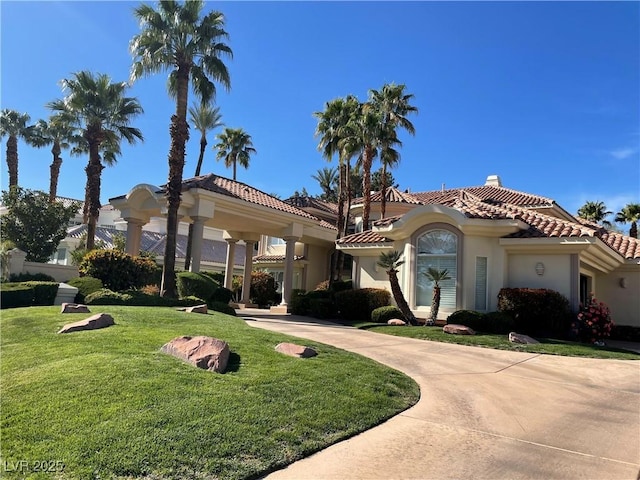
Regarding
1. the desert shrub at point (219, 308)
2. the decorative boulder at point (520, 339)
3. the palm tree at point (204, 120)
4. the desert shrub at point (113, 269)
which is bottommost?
the decorative boulder at point (520, 339)

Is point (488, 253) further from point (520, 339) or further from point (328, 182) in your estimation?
point (328, 182)

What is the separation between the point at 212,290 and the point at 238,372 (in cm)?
1292

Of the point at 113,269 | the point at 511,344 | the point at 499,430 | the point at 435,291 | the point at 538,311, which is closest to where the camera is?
the point at 499,430

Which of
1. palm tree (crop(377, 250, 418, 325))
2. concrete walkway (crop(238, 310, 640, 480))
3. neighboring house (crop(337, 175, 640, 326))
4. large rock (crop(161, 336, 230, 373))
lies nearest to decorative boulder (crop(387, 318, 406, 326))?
palm tree (crop(377, 250, 418, 325))

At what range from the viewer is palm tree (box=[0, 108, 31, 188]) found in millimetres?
35562

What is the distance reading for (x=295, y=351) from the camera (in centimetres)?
812

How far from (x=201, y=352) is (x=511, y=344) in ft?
30.8

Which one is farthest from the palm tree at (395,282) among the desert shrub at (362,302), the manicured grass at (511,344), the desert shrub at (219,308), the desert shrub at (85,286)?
the desert shrub at (85,286)

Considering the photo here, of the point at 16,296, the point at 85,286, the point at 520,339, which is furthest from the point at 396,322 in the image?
the point at 16,296

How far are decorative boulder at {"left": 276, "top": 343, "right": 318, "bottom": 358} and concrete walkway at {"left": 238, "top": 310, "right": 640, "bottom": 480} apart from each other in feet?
6.23

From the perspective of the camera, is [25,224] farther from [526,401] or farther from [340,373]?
[526,401]

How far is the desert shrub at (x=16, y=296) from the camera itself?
1452 cm

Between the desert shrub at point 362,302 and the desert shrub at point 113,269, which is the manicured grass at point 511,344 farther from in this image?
the desert shrub at point 113,269

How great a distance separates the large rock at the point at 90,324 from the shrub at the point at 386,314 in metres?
10.8
